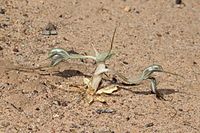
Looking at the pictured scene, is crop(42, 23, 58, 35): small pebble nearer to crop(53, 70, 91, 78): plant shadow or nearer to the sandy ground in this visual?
the sandy ground

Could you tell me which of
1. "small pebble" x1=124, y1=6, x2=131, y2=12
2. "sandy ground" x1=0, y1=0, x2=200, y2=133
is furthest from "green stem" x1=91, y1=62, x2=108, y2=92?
"small pebble" x1=124, y1=6, x2=131, y2=12

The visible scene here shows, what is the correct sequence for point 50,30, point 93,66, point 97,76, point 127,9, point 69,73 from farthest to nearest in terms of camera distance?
point 127,9 → point 50,30 → point 93,66 → point 69,73 → point 97,76

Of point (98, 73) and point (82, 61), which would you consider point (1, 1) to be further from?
point (98, 73)

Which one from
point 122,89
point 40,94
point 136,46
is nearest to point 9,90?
point 40,94

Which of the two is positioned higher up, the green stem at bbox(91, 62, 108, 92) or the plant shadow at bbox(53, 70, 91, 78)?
the green stem at bbox(91, 62, 108, 92)

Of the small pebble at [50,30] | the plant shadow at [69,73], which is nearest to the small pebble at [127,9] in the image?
the small pebble at [50,30]

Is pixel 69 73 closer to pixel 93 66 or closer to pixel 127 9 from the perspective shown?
pixel 93 66

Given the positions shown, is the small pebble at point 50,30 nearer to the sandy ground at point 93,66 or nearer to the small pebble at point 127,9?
the sandy ground at point 93,66

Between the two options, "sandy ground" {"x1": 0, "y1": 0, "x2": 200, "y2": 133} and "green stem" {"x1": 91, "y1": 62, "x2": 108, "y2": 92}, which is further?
"green stem" {"x1": 91, "y1": 62, "x2": 108, "y2": 92}

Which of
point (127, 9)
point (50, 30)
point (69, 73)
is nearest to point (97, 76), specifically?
point (69, 73)
